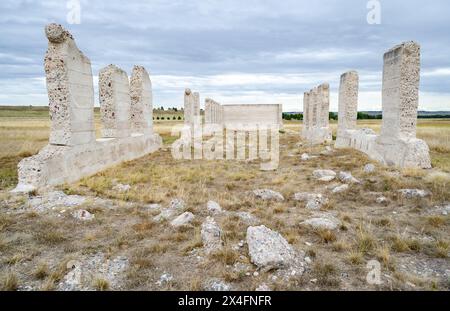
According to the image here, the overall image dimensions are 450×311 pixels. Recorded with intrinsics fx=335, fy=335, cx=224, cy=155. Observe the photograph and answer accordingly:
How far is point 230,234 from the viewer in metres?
5.06

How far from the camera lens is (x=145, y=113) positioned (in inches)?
583

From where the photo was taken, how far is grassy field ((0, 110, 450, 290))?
3.80m

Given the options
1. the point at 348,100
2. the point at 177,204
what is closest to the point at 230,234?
the point at 177,204

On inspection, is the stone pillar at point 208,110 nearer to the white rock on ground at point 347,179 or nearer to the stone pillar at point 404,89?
the stone pillar at point 404,89

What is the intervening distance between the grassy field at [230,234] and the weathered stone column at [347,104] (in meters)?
6.48

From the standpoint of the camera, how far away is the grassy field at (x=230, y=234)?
12.5 feet

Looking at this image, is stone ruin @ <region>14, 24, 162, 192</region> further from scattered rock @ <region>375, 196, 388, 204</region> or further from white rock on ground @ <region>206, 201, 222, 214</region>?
scattered rock @ <region>375, 196, 388, 204</region>

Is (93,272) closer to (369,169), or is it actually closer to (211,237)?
(211,237)

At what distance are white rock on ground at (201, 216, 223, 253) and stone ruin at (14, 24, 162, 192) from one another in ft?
14.4

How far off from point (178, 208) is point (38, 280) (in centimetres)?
295

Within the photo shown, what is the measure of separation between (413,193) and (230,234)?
434 centimetres

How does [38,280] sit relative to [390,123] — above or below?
below
